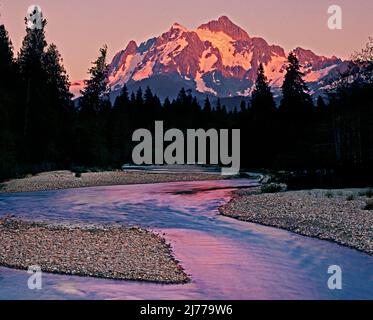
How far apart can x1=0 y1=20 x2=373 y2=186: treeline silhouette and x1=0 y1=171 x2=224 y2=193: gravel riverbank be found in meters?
3.36

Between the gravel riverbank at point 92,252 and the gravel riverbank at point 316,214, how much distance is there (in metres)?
6.57

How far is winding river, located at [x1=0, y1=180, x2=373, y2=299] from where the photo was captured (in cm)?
1267

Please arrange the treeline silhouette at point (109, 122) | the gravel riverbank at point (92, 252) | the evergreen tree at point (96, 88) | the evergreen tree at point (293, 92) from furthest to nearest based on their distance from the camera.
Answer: the evergreen tree at point (96, 88) < the evergreen tree at point (293, 92) < the treeline silhouette at point (109, 122) < the gravel riverbank at point (92, 252)

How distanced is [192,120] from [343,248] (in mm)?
93956

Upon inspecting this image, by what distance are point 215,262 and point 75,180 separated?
34693 mm

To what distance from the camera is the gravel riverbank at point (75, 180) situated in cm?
4216

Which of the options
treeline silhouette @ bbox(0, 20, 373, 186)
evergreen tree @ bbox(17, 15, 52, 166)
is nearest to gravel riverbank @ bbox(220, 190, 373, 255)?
treeline silhouette @ bbox(0, 20, 373, 186)

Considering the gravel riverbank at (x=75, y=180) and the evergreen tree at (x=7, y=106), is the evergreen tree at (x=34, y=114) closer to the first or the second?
the evergreen tree at (x=7, y=106)

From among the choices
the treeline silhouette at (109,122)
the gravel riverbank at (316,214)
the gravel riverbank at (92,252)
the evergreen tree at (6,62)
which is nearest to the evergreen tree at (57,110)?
the treeline silhouette at (109,122)

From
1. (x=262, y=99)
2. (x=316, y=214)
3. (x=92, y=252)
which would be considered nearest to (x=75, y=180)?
(x=316, y=214)

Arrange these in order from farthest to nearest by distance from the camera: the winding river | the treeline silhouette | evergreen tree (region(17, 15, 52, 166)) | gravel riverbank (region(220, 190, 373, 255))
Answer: evergreen tree (region(17, 15, 52, 166))
the treeline silhouette
gravel riverbank (region(220, 190, 373, 255))
the winding river

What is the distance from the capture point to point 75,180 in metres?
48.8

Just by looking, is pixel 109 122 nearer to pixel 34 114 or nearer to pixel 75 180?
pixel 34 114

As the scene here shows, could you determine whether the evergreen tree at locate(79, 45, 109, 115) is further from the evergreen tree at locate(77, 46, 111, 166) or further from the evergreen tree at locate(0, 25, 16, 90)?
the evergreen tree at locate(0, 25, 16, 90)
